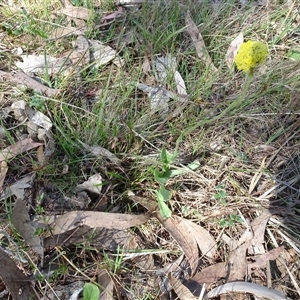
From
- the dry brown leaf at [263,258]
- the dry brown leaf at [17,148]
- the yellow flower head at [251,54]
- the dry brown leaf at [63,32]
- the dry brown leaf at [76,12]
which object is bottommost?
the dry brown leaf at [263,258]

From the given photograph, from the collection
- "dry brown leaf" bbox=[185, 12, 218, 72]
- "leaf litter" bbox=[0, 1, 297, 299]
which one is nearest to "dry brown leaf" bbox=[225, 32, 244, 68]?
"dry brown leaf" bbox=[185, 12, 218, 72]

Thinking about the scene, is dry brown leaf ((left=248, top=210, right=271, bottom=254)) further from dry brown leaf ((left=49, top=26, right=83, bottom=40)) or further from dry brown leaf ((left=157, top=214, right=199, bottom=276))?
dry brown leaf ((left=49, top=26, right=83, bottom=40))

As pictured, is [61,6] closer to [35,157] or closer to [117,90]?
[117,90]

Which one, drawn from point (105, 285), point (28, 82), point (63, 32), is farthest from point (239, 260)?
point (63, 32)

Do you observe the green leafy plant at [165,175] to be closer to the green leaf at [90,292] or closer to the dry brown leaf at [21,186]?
the green leaf at [90,292]

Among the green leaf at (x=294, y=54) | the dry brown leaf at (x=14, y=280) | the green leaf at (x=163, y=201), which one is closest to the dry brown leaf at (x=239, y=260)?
the green leaf at (x=163, y=201)

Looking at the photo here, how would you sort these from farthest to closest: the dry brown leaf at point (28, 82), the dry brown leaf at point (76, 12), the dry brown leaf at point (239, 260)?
the dry brown leaf at point (76, 12) < the dry brown leaf at point (28, 82) < the dry brown leaf at point (239, 260)

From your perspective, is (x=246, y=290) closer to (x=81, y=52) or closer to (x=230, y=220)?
(x=230, y=220)
